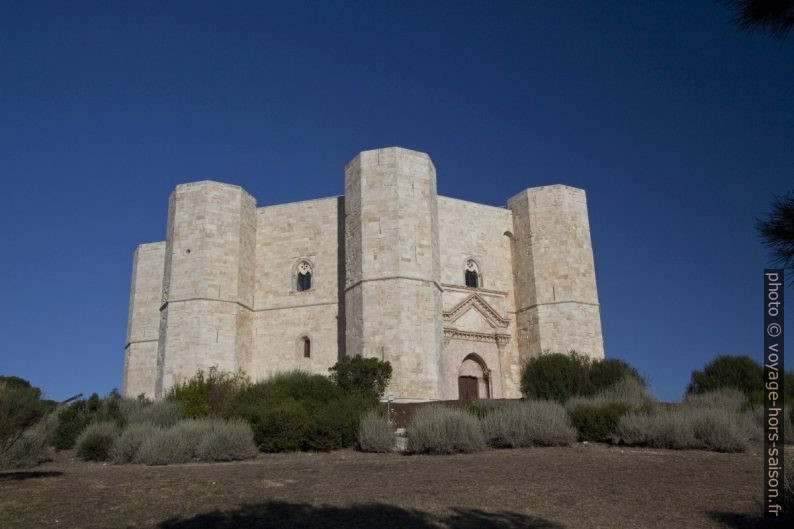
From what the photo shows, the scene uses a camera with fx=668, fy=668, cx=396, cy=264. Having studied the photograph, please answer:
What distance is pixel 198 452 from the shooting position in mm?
9297

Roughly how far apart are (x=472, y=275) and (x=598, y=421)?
514 inches

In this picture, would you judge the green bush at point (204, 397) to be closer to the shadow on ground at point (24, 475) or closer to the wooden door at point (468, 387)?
the shadow on ground at point (24, 475)

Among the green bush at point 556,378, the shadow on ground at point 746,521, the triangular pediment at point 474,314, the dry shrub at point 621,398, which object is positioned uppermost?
the triangular pediment at point 474,314

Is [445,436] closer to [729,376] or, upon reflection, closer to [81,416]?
[81,416]

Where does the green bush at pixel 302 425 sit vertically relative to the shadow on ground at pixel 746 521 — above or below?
above

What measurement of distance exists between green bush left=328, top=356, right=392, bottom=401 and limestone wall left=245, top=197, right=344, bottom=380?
4.74m

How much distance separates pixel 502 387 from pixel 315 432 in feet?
41.7

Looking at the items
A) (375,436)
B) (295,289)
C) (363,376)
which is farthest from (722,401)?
(295,289)

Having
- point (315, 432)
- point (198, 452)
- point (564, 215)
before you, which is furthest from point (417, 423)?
point (564, 215)

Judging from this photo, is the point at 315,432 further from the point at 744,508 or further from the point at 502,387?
the point at 502,387

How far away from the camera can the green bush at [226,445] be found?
30.2 ft

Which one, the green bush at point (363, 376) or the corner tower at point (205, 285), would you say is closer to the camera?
the green bush at point (363, 376)

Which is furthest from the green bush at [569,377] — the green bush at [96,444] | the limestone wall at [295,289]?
the green bush at [96,444]

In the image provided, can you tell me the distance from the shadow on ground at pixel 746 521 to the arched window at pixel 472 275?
1757cm
